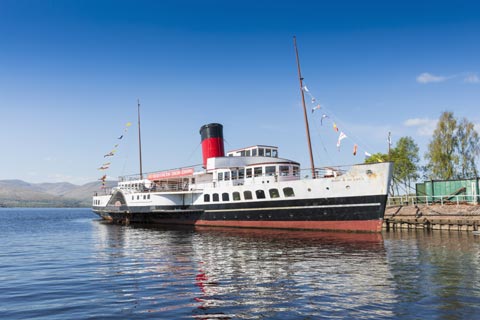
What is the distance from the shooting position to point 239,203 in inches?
1298

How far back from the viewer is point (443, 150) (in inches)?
1960

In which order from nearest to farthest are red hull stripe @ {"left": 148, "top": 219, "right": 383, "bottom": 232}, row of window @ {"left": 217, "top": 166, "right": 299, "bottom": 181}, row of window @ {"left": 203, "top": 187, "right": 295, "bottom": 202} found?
red hull stripe @ {"left": 148, "top": 219, "right": 383, "bottom": 232}, row of window @ {"left": 203, "top": 187, "right": 295, "bottom": 202}, row of window @ {"left": 217, "top": 166, "right": 299, "bottom": 181}

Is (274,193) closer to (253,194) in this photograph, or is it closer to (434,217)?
(253,194)

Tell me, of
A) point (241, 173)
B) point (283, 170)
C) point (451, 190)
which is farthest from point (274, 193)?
point (451, 190)

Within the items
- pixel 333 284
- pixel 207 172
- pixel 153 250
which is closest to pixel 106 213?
pixel 207 172

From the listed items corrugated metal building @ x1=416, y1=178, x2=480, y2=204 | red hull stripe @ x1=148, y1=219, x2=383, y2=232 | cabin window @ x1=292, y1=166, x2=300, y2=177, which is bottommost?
red hull stripe @ x1=148, y1=219, x2=383, y2=232

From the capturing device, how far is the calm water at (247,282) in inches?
368

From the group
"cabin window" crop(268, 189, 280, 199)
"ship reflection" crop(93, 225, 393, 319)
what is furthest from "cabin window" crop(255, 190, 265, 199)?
"ship reflection" crop(93, 225, 393, 319)

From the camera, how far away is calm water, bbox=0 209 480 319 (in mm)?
9359

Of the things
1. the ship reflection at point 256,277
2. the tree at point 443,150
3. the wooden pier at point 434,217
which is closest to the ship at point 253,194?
the ship reflection at point 256,277

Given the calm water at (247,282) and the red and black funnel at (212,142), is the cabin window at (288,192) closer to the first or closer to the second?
the calm water at (247,282)

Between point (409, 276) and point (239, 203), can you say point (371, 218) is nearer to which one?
point (239, 203)

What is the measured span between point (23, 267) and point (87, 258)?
2927 millimetres

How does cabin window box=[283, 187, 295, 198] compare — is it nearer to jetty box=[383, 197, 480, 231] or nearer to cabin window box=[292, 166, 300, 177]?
cabin window box=[292, 166, 300, 177]
